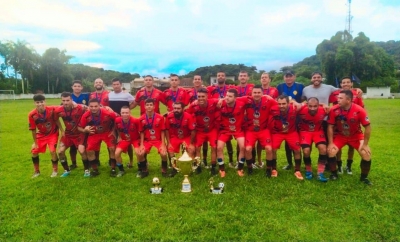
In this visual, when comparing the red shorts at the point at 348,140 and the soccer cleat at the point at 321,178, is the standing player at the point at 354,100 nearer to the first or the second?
the red shorts at the point at 348,140

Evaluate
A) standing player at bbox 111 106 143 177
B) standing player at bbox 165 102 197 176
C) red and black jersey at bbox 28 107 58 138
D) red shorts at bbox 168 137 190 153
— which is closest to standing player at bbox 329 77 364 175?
standing player at bbox 165 102 197 176

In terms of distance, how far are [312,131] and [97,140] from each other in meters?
4.55

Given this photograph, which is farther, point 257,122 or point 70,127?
point 70,127

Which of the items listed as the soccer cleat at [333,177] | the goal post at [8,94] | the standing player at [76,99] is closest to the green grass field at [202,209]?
the soccer cleat at [333,177]

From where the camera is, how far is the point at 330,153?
18.9 feet

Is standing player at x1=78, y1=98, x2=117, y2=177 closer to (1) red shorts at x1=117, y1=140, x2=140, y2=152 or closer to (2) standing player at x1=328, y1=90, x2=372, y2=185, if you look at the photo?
(1) red shorts at x1=117, y1=140, x2=140, y2=152

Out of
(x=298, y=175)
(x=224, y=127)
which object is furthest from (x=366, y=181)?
(x=224, y=127)

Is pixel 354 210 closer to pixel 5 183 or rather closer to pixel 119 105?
pixel 119 105

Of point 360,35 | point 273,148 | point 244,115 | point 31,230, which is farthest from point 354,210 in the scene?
point 360,35

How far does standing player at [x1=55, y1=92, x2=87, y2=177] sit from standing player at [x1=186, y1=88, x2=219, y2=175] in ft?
7.93

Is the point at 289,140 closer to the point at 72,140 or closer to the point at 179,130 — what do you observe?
the point at 179,130

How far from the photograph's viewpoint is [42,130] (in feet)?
21.3

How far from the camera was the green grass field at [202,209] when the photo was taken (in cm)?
388

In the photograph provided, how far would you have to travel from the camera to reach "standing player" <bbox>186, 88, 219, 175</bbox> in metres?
6.32
